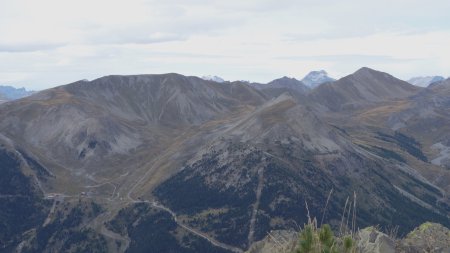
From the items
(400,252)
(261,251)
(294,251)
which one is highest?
(294,251)

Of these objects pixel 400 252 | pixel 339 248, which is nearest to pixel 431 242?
pixel 400 252

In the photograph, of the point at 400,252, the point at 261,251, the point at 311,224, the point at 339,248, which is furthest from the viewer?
the point at 261,251

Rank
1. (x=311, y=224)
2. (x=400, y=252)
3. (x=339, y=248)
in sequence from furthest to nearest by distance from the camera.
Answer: (x=400, y=252) → (x=339, y=248) → (x=311, y=224)

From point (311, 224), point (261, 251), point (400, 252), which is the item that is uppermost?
point (311, 224)

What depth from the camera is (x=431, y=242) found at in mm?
49750

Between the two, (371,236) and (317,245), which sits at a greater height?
(317,245)

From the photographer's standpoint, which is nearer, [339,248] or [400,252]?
[339,248]

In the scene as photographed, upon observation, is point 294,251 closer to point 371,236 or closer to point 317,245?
point 317,245

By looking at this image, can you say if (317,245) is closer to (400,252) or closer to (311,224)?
(311,224)

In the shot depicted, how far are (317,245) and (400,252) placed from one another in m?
22.6

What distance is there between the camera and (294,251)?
3275 centimetres

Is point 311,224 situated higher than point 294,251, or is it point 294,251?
point 311,224

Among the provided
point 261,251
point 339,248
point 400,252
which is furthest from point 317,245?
point 261,251

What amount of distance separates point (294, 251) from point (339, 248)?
124 inches
